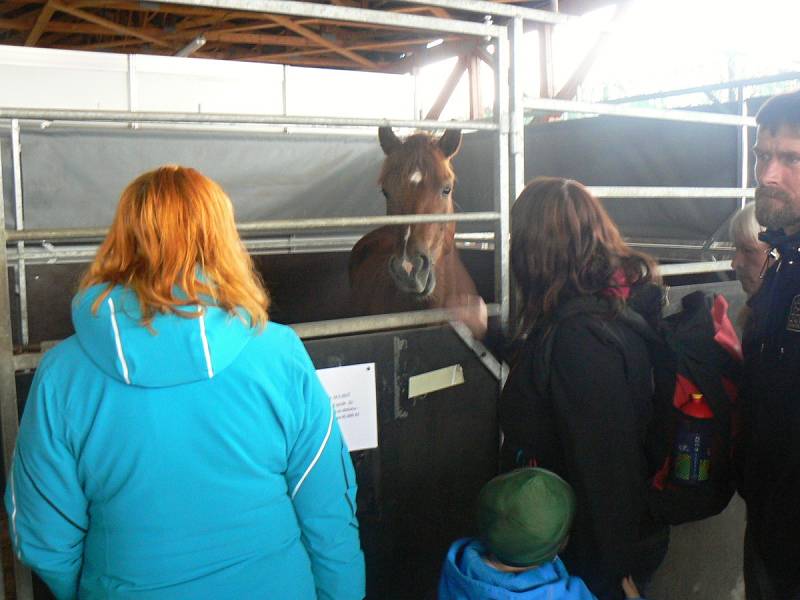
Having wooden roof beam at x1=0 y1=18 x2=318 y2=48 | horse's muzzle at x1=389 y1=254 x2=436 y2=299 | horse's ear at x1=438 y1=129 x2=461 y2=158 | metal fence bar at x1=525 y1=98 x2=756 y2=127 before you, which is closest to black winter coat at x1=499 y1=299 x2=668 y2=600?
metal fence bar at x1=525 y1=98 x2=756 y2=127

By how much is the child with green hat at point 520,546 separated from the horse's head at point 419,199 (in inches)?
54.4

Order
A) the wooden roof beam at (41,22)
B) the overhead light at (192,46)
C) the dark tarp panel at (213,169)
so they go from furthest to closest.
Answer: the overhead light at (192,46) < the wooden roof beam at (41,22) < the dark tarp panel at (213,169)

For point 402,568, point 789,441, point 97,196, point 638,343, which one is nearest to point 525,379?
point 638,343

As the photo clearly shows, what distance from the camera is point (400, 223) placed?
214cm

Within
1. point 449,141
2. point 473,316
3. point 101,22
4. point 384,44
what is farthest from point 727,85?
point 101,22

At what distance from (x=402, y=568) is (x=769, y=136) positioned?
4.94 feet

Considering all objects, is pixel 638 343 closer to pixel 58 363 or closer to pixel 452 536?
pixel 452 536

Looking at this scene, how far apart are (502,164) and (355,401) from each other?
2.72ft

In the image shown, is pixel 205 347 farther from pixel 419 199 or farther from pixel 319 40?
pixel 319 40

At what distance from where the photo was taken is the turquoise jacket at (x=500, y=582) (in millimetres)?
1286

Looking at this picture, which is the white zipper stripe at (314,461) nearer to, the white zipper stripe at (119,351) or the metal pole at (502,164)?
the white zipper stripe at (119,351)

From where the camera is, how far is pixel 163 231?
44.5 inches

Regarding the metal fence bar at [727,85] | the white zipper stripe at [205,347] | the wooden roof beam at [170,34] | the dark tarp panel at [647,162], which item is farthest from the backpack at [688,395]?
the wooden roof beam at [170,34]

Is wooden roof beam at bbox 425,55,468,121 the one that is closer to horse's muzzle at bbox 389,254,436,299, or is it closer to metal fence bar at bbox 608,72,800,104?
metal fence bar at bbox 608,72,800,104
